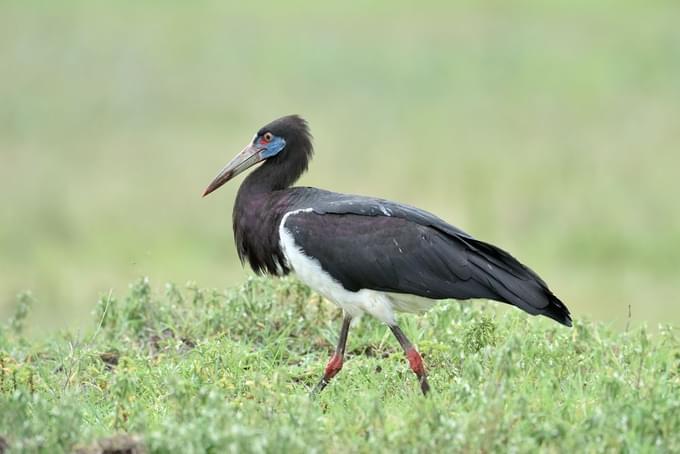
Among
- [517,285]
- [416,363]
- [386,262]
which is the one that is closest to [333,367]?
[416,363]

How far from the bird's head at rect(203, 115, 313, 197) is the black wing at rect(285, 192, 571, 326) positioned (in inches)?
29.9

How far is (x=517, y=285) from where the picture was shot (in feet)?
24.4

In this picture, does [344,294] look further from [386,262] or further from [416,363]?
[416,363]

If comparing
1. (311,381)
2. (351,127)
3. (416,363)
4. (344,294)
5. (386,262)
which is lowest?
(311,381)

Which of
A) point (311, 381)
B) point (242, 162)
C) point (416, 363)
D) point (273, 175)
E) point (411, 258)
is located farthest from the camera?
point (242, 162)

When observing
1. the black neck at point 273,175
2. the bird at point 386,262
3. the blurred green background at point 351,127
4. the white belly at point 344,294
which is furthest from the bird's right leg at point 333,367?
the blurred green background at point 351,127

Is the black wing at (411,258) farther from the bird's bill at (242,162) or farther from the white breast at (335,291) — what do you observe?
the bird's bill at (242,162)

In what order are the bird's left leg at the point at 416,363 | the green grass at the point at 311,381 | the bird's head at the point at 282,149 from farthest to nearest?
1. the bird's head at the point at 282,149
2. the bird's left leg at the point at 416,363
3. the green grass at the point at 311,381

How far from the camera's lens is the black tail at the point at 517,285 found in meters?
7.38

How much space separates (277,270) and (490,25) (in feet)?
60.8

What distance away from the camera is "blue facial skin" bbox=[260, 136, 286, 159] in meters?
8.54

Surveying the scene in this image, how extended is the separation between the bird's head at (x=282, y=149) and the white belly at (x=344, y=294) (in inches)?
30.8

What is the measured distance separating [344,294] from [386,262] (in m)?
0.30

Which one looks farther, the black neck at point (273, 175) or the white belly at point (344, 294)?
the black neck at point (273, 175)
